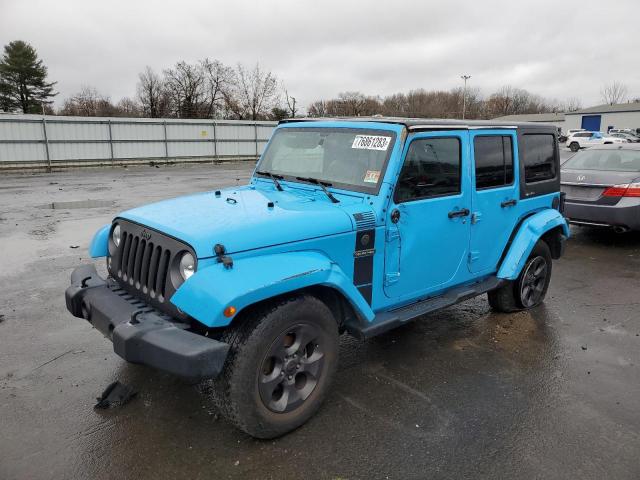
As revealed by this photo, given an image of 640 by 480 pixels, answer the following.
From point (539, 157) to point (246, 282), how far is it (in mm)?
3786

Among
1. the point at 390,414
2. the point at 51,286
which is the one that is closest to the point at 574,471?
the point at 390,414

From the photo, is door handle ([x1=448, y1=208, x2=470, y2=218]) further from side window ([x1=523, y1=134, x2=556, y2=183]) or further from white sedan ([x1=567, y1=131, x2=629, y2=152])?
white sedan ([x1=567, y1=131, x2=629, y2=152])

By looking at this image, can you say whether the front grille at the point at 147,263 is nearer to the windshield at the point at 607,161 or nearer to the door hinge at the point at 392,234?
the door hinge at the point at 392,234

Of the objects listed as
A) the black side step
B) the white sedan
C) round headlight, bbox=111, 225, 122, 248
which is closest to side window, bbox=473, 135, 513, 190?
the black side step

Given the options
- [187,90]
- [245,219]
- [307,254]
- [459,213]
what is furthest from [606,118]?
[245,219]

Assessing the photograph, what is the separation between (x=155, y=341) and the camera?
261cm

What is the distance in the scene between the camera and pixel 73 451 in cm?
295

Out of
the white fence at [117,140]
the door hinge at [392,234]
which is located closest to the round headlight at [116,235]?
the door hinge at [392,234]

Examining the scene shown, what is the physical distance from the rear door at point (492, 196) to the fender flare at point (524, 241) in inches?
3.7

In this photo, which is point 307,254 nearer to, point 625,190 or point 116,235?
point 116,235

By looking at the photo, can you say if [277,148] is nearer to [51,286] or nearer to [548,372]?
[548,372]

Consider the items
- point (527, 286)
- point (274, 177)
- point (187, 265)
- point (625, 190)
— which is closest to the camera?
point (187, 265)

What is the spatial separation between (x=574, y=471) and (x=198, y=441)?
223 cm

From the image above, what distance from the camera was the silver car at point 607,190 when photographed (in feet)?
25.3
